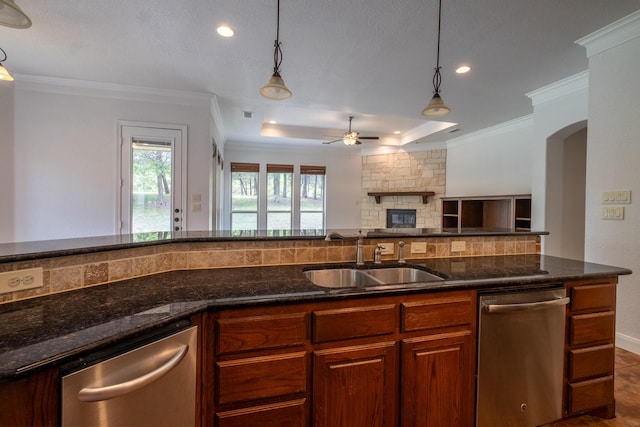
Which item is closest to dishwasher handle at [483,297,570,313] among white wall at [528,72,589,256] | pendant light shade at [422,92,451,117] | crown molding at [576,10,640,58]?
pendant light shade at [422,92,451,117]

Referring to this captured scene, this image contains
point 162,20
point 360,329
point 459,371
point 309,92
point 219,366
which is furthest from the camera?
point 309,92

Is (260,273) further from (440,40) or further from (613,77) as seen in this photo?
(613,77)

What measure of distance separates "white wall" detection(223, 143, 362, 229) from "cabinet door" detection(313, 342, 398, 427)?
6.04 meters

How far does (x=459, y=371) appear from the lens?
1431mm

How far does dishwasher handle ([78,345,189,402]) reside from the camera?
0.80m

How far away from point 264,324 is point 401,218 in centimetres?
626

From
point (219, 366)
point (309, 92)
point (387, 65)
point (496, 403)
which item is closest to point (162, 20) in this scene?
point (309, 92)

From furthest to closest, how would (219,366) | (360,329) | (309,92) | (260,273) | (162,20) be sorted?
(309,92)
(162,20)
(260,273)
(360,329)
(219,366)

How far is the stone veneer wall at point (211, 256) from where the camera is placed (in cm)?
122

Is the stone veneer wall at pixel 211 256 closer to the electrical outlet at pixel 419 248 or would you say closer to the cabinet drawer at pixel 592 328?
the electrical outlet at pixel 419 248

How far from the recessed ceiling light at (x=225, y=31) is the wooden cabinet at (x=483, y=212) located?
4298 millimetres

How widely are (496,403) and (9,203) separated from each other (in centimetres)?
520

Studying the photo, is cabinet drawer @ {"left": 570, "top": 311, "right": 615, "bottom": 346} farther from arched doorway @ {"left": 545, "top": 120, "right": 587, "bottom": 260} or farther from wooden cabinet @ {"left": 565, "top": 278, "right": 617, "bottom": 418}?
arched doorway @ {"left": 545, "top": 120, "right": 587, "bottom": 260}

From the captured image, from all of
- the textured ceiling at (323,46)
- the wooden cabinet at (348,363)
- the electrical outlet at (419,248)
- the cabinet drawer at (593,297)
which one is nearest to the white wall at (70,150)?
the textured ceiling at (323,46)
